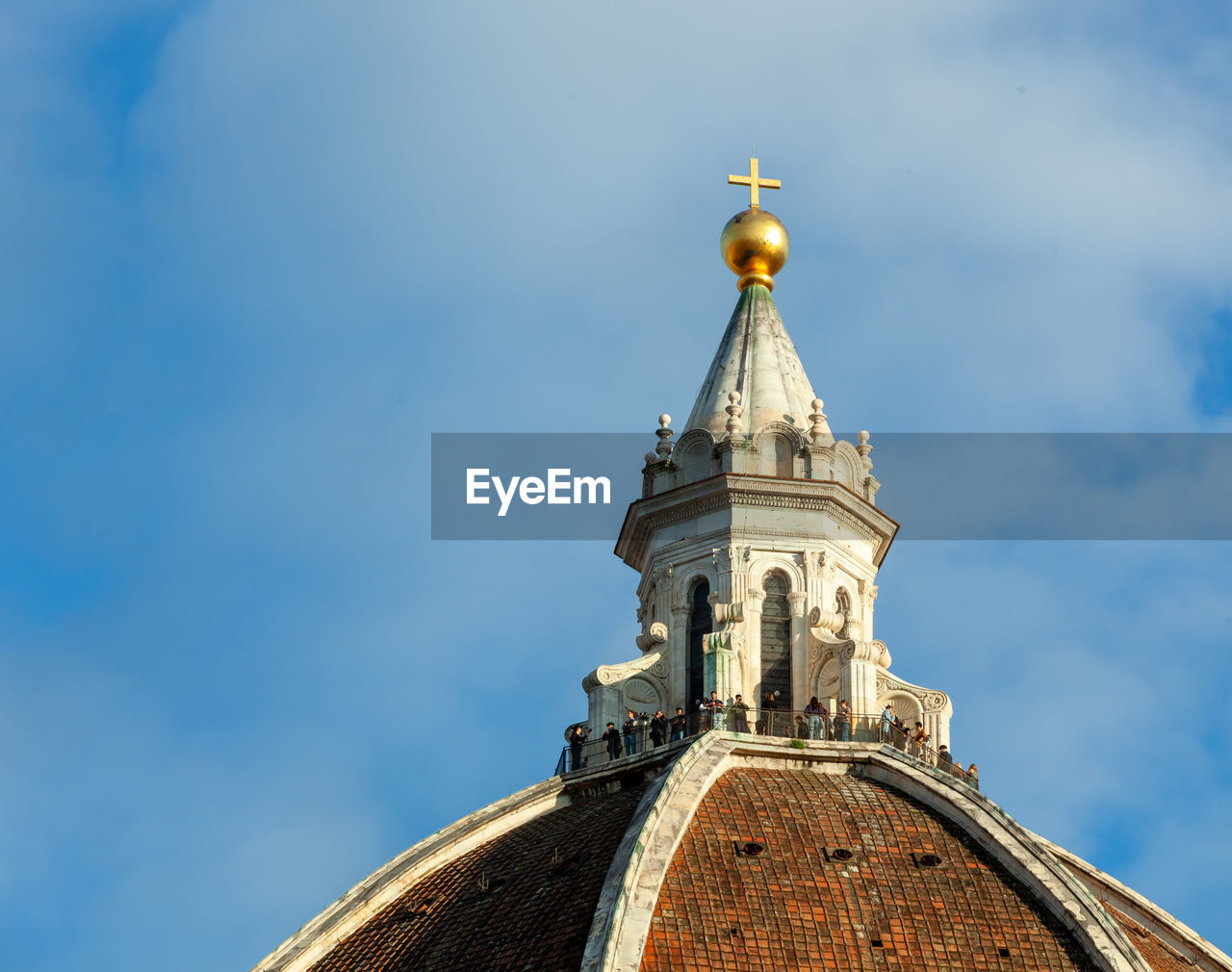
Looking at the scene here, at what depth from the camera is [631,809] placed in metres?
55.4

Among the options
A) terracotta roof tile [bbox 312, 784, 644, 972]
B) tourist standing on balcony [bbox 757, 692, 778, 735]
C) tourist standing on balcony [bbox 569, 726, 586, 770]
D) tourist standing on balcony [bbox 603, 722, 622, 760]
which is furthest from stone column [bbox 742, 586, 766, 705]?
terracotta roof tile [bbox 312, 784, 644, 972]

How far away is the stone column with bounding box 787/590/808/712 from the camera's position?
6028 centimetres

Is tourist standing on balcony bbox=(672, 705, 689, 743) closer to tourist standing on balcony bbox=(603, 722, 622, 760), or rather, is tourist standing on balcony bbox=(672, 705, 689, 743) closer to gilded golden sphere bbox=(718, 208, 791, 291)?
tourist standing on balcony bbox=(603, 722, 622, 760)

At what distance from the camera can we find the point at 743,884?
5259 centimetres

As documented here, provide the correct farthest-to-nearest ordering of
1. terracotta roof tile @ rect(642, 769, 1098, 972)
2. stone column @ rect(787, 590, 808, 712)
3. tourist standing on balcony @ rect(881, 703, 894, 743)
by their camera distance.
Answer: stone column @ rect(787, 590, 808, 712) < tourist standing on balcony @ rect(881, 703, 894, 743) < terracotta roof tile @ rect(642, 769, 1098, 972)

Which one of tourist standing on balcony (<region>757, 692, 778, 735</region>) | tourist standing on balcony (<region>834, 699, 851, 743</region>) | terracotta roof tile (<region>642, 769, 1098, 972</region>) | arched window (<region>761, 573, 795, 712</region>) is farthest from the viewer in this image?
arched window (<region>761, 573, 795, 712</region>)

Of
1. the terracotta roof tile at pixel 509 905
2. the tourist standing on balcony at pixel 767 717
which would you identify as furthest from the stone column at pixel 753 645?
the terracotta roof tile at pixel 509 905

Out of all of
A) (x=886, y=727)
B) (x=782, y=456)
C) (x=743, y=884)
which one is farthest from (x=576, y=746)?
→ (x=743, y=884)

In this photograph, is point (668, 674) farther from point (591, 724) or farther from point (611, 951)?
point (611, 951)

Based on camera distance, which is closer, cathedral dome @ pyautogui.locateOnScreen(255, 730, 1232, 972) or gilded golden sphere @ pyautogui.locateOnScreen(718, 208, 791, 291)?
cathedral dome @ pyautogui.locateOnScreen(255, 730, 1232, 972)

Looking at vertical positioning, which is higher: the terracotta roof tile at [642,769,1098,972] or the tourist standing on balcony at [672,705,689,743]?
the tourist standing on balcony at [672,705,689,743]

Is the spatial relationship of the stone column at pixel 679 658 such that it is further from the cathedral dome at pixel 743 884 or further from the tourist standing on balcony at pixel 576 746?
the cathedral dome at pixel 743 884

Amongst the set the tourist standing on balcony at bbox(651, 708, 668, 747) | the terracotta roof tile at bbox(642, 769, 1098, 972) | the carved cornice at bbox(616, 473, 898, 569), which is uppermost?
the carved cornice at bbox(616, 473, 898, 569)

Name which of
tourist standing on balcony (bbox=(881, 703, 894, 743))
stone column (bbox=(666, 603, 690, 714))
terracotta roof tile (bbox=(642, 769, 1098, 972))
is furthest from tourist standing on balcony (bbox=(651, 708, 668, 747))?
tourist standing on balcony (bbox=(881, 703, 894, 743))
